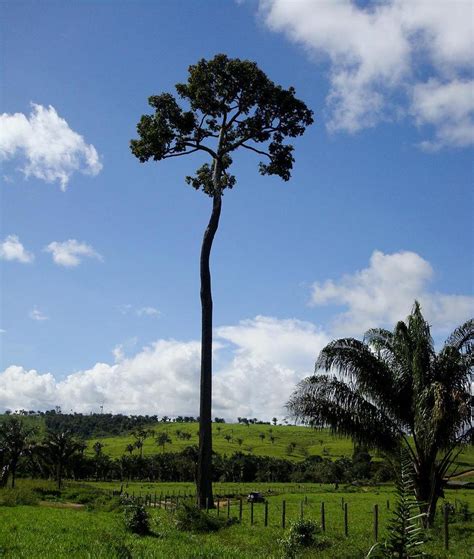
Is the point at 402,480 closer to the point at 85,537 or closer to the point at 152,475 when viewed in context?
the point at 85,537

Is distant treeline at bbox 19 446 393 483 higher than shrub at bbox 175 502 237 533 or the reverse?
the reverse

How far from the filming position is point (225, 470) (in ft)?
378

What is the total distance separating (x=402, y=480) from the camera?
3105mm

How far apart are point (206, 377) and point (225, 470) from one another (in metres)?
96.6

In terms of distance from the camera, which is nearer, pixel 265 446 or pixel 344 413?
pixel 344 413

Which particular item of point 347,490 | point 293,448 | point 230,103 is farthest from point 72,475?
point 230,103

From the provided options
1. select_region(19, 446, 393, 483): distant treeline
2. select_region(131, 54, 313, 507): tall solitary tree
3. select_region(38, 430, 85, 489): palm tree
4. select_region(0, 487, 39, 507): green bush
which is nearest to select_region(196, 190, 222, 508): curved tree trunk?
select_region(131, 54, 313, 507): tall solitary tree

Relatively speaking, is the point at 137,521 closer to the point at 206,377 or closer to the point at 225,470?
the point at 206,377

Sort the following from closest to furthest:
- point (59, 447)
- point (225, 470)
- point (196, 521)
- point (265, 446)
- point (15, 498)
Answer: point (196, 521), point (15, 498), point (59, 447), point (225, 470), point (265, 446)

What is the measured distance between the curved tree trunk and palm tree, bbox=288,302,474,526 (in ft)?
14.9

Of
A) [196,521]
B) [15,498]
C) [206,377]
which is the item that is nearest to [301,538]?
A: [196,521]

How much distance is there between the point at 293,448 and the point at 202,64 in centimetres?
15803

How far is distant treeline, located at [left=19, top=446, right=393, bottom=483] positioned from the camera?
107250 mm

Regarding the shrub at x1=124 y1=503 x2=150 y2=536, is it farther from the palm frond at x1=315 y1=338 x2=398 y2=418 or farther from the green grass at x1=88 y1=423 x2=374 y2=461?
the green grass at x1=88 y1=423 x2=374 y2=461
